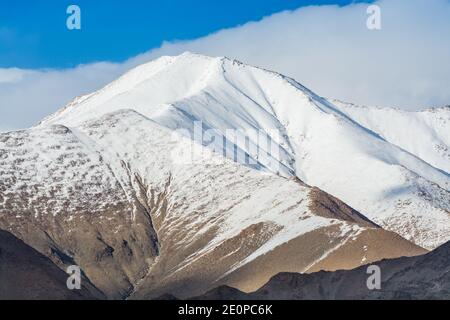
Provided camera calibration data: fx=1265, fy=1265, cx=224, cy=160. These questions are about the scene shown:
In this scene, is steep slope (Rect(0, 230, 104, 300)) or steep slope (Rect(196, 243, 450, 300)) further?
steep slope (Rect(0, 230, 104, 300))

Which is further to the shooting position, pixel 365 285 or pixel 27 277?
pixel 365 285

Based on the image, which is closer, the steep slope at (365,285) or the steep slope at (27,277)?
the steep slope at (365,285)
